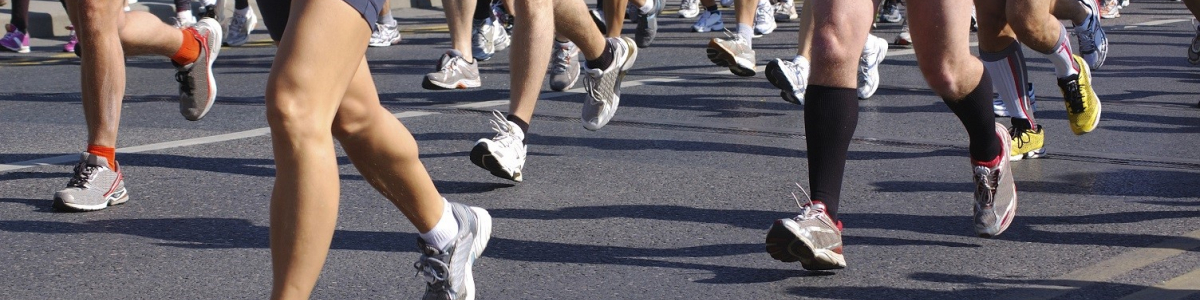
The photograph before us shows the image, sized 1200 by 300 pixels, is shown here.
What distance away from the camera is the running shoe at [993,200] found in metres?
4.07

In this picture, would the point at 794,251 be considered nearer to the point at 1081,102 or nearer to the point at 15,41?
the point at 1081,102

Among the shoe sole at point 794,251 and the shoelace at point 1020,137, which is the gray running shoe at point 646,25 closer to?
the shoelace at point 1020,137

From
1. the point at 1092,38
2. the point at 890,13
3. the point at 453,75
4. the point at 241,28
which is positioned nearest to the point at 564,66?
the point at 453,75

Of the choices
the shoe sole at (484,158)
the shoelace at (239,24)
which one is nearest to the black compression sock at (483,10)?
the shoelace at (239,24)

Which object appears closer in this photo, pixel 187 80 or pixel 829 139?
pixel 829 139

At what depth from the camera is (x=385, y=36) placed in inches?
428

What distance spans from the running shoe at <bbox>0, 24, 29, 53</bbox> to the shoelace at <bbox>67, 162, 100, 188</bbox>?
6000mm

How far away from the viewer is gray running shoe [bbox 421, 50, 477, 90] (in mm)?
7609

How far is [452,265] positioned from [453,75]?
4.41 metres

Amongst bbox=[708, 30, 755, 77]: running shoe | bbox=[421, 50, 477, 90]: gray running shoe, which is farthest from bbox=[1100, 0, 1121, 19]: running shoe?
bbox=[421, 50, 477, 90]: gray running shoe

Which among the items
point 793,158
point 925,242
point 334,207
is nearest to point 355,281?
point 334,207

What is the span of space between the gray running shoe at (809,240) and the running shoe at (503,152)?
1.35 metres

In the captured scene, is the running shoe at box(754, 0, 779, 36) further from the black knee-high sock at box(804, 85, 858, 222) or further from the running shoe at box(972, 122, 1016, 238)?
the black knee-high sock at box(804, 85, 858, 222)

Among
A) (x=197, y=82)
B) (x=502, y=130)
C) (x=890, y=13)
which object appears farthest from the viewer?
(x=890, y=13)
